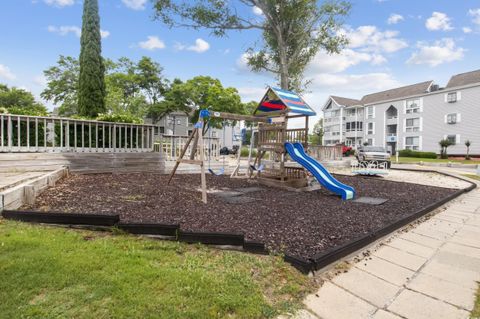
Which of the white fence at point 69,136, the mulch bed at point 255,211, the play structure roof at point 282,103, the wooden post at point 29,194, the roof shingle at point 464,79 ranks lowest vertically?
the mulch bed at point 255,211

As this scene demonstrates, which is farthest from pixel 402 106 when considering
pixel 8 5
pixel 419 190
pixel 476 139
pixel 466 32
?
pixel 8 5

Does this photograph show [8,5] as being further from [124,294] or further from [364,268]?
[364,268]

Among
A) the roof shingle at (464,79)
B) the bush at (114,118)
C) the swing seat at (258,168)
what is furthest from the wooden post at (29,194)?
the roof shingle at (464,79)

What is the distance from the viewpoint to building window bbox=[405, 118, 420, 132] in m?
37.3

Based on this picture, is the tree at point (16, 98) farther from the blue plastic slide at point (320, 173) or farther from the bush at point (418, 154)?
the bush at point (418, 154)

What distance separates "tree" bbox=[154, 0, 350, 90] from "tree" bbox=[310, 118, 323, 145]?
4908 cm

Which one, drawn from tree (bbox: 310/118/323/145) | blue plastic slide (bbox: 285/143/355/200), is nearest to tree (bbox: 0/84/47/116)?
blue plastic slide (bbox: 285/143/355/200)

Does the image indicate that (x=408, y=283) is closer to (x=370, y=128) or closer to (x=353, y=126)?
(x=370, y=128)

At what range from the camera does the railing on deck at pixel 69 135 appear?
665 cm

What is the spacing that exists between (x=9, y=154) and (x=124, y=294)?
22.4ft

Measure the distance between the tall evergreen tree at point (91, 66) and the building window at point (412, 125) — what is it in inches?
1656

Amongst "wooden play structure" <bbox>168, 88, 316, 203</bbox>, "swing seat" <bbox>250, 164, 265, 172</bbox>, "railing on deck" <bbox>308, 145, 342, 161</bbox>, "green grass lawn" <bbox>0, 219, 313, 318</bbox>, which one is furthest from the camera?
"railing on deck" <bbox>308, 145, 342, 161</bbox>

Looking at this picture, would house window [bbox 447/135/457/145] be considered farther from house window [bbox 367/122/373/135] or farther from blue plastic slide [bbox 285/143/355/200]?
blue plastic slide [bbox 285/143/355/200]

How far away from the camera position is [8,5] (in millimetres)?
9125
